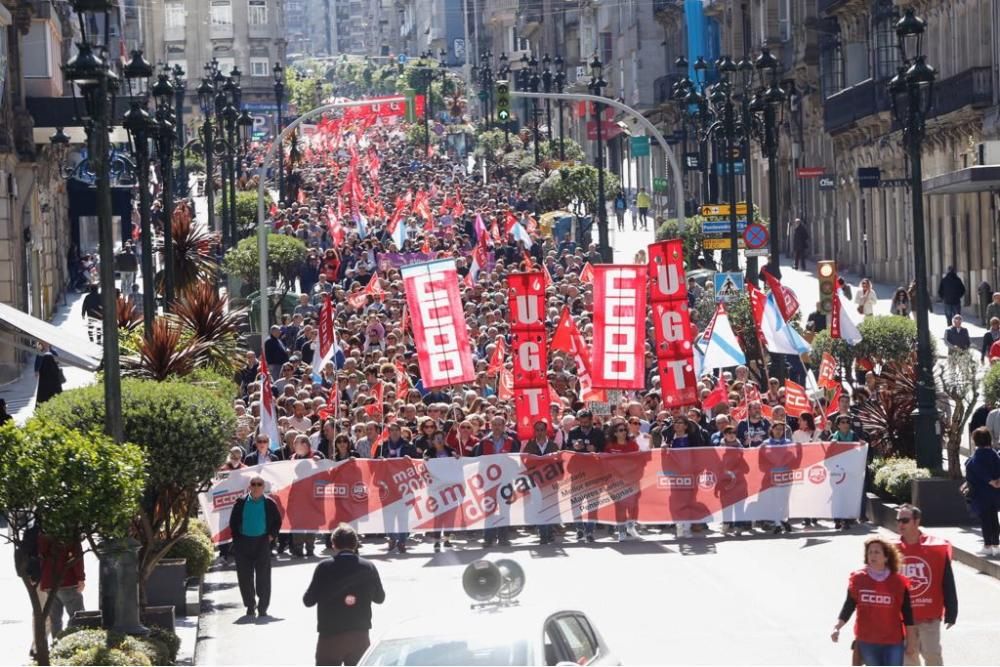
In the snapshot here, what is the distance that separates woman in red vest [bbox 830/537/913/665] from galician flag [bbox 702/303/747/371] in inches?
566

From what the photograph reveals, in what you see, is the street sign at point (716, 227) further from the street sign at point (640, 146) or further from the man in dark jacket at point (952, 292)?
the street sign at point (640, 146)

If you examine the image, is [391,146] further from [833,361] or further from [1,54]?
[833,361]

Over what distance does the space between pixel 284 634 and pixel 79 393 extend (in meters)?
2.73

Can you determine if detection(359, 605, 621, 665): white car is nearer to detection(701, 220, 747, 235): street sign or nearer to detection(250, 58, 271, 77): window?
detection(701, 220, 747, 235): street sign

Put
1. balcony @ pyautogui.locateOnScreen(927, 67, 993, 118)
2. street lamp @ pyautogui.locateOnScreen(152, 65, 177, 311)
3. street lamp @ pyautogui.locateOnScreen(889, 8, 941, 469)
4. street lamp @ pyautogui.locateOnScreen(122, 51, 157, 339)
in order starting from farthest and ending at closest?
1. balcony @ pyautogui.locateOnScreen(927, 67, 993, 118)
2. street lamp @ pyautogui.locateOnScreen(152, 65, 177, 311)
3. street lamp @ pyautogui.locateOnScreen(122, 51, 157, 339)
4. street lamp @ pyautogui.locateOnScreen(889, 8, 941, 469)

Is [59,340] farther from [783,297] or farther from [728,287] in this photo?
[728,287]

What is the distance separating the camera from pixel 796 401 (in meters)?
24.2

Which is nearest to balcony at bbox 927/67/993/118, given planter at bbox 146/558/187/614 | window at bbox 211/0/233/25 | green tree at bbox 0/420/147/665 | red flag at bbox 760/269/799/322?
red flag at bbox 760/269/799/322

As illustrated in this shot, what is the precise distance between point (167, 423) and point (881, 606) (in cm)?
631

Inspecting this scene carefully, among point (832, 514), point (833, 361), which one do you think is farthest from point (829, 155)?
point (832, 514)

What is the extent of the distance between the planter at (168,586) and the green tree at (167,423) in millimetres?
1177

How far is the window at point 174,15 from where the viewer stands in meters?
187

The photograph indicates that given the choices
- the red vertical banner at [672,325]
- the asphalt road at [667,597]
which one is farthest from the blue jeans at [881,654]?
the red vertical banner at [672,325]

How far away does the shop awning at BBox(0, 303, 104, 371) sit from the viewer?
2389 cm
